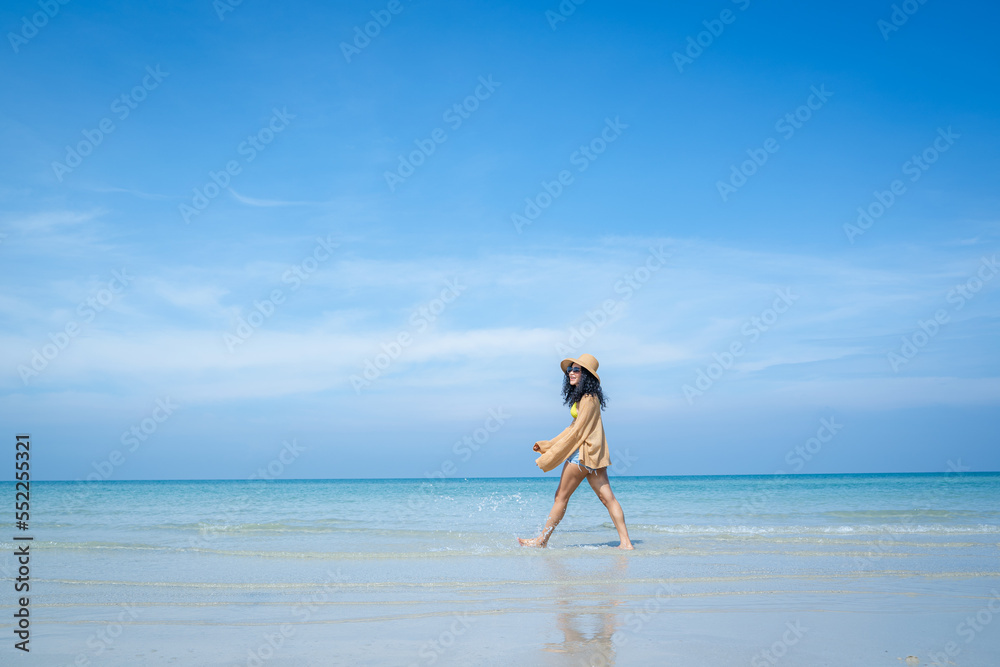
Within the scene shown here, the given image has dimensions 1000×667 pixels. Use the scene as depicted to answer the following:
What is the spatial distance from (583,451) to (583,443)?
0.09 m

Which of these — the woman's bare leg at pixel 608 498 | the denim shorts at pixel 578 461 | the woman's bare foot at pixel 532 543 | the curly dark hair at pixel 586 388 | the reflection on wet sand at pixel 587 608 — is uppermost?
the curly dark hair at pixel 586 388

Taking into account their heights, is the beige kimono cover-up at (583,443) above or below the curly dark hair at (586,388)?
below

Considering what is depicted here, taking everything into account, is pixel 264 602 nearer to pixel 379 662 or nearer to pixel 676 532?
pixel 379 662

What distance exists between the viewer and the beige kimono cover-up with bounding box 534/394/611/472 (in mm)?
7570

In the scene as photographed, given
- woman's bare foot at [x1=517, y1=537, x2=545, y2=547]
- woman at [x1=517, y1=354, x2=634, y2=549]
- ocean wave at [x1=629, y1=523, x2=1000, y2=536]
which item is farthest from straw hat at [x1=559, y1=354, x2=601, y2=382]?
ocean wave at [x1=629, y1=523, x2=1000, y2=536]

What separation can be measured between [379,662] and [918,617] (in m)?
3.19

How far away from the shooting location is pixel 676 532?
9688 mm

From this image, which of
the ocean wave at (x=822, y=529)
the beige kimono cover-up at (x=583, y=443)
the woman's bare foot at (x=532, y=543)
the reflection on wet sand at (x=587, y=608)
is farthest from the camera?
the ocean wave at (x=822, y=529)

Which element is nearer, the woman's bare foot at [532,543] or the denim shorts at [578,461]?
the denim shorts at [578,461]

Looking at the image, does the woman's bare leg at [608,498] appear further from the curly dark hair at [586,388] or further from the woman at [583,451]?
the curly dark hair at [586,388]

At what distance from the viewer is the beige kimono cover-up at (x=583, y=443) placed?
7.57 metres

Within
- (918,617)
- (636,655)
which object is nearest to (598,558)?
(918,617)

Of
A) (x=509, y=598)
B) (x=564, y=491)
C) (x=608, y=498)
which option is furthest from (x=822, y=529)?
(x=509, y=598)

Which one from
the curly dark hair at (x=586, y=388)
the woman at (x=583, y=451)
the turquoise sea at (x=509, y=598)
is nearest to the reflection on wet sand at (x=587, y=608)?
the turquoise sea at (x=509, y=598)
